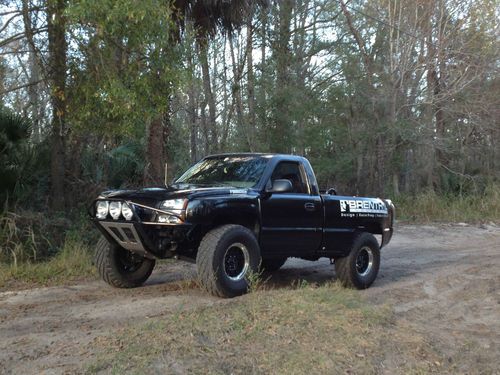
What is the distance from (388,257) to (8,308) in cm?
792

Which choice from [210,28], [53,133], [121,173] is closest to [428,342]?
[53,133]

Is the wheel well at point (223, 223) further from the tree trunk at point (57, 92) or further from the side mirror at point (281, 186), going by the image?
the tree trunk at point (57, 92)

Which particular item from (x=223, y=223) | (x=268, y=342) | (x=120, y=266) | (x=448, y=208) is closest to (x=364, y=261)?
(x=223, y=223)

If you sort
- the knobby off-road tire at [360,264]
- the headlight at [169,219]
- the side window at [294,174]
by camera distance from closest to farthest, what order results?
the headlight at [169,219]
the side window at [294,174]
the knobby off-road tire at [360,264]

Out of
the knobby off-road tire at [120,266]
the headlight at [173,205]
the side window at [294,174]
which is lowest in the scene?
the knobby off-road tire at [120,266]

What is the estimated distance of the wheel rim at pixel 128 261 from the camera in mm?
7953

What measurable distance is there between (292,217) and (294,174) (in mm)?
733

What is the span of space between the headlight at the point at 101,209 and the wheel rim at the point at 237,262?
154cm

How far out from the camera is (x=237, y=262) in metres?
7.10

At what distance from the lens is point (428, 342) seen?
6.14 m

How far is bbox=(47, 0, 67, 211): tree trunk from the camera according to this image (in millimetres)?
9445

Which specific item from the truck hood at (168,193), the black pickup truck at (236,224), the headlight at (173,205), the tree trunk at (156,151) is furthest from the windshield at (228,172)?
the tree trunk at (156,151)

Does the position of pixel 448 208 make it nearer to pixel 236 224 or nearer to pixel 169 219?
pixel 236 224

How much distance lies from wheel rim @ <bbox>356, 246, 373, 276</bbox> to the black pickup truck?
2cm
